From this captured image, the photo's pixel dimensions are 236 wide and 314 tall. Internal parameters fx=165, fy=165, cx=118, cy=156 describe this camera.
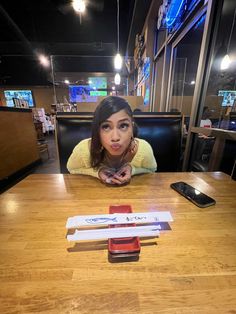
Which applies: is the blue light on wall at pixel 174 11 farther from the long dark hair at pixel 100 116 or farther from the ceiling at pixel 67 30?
the long dark hair at pixel 100 116

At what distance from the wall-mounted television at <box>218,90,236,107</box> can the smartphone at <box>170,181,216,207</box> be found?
149 centimetres

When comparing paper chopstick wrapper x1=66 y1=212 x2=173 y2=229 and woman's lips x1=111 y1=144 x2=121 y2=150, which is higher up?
woman's lips x1=111 y1=144 x2=121 y2=150

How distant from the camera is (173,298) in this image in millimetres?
323

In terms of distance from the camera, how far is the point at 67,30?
213 inches

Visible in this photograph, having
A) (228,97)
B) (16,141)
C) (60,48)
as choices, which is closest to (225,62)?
(228,97)

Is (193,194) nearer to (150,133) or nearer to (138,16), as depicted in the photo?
(150,133)

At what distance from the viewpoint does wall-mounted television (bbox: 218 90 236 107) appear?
1.72m

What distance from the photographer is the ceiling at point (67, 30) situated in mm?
3994

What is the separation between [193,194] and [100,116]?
0.56 m

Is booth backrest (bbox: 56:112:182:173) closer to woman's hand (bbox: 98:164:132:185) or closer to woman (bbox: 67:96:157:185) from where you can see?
woman (bbox: 67:96:157:185)

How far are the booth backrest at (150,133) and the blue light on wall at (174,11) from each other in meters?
1.46

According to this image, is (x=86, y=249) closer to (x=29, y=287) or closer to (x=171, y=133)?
(x=29, y=287)

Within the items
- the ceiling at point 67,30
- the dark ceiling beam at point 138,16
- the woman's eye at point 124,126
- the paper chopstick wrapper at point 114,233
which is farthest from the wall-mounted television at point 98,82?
the paper chopstick wrapper at point 114,233

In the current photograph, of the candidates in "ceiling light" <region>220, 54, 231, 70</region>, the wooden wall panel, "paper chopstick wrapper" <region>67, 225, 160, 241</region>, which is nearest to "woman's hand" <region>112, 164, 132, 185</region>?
"paper chopstick wrapper" <region>67, 225, 160, 241</region>
